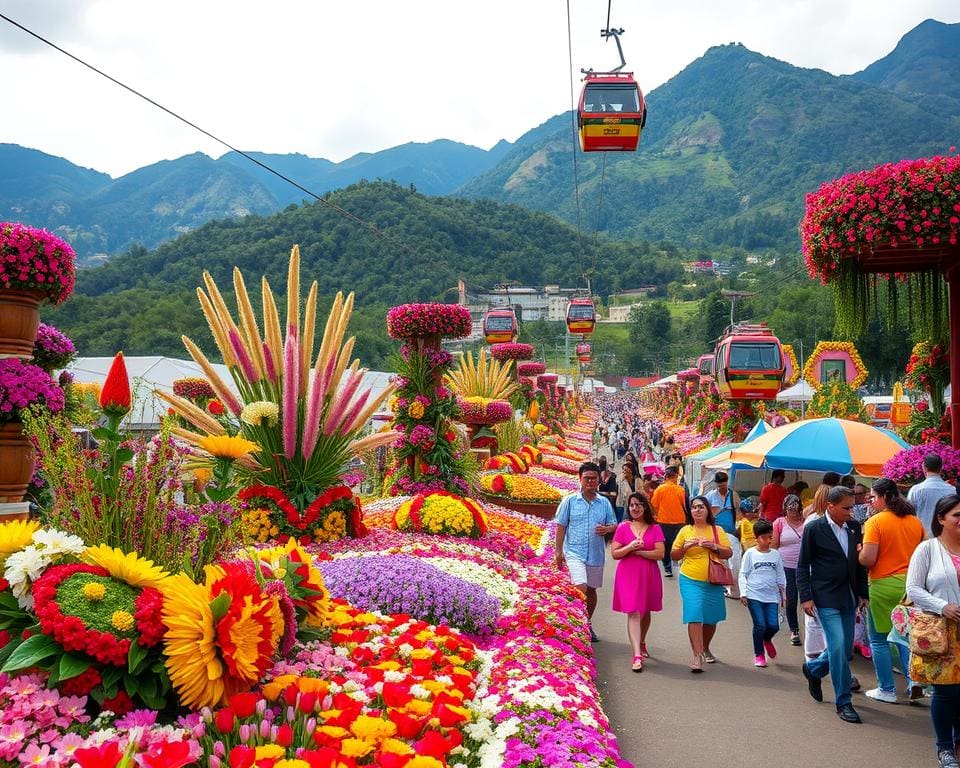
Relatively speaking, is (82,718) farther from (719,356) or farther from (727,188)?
(727,188)

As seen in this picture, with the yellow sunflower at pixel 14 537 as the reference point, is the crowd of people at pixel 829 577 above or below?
below

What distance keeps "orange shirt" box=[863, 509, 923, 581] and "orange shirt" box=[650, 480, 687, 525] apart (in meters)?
5.61

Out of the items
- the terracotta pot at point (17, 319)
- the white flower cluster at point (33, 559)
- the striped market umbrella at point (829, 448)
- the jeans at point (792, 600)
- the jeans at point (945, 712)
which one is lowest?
the jeans at point (792, 600)

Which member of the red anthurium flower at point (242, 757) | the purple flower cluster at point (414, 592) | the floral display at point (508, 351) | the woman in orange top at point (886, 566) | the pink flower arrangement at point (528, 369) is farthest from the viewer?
the pink flower arrangement at point (528, 369)

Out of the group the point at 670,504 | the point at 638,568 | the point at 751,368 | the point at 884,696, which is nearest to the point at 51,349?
the point at 638,568

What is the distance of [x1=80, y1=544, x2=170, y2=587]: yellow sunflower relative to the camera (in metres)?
3.85

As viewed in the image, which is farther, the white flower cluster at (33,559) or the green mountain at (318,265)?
the green mountain at (318,265)

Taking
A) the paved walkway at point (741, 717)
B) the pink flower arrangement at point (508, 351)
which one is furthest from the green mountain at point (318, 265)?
the paved walkway at point (741, 717)

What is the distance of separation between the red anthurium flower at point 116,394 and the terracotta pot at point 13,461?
9.39 feet

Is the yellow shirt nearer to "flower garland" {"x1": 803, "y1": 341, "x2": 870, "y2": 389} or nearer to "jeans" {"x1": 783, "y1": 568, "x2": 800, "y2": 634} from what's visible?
"jeans" {"x1": 783, "y1": 568, "x2": 800, "y2": 634}

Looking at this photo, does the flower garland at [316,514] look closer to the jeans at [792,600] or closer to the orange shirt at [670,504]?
the jeans at [792,600]

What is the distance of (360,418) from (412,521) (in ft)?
5.98

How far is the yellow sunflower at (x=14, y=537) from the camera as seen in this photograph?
3.89 m

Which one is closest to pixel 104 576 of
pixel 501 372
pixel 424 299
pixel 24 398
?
pixel 24 398
